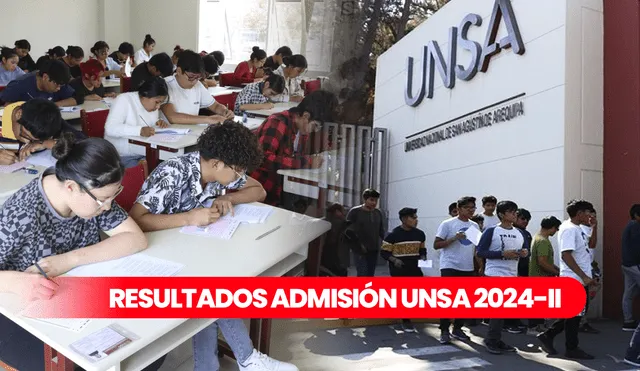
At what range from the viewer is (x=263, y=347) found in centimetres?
179

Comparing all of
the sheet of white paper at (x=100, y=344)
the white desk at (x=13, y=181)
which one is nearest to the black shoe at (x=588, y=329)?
the sheet of white paper at (x=100, y=344)

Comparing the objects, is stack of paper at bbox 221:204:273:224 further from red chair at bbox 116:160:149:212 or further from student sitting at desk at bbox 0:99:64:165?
student sitting at desk at bbox 0:99:64:165

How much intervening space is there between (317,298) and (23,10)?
4.35m

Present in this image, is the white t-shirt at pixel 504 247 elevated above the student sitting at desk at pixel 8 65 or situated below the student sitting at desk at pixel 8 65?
below

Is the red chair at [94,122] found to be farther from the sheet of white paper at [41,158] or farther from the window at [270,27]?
the window at [270,27]

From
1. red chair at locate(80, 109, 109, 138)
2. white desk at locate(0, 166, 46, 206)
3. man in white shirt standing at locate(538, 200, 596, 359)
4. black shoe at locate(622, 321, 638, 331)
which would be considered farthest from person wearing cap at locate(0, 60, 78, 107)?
black shoe at locate(622, 321, 638, 331)

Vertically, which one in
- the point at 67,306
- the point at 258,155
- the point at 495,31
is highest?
the point at 495,31

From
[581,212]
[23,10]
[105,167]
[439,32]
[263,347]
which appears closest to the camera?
[581,212]

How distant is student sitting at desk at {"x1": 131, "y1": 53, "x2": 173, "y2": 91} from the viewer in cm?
359

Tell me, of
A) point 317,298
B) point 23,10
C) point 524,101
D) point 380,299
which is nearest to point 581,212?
point 524,101

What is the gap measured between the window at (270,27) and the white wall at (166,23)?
25 centimetres

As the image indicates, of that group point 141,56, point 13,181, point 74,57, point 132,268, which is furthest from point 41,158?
point 74,57

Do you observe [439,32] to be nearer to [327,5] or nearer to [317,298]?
[327,5]

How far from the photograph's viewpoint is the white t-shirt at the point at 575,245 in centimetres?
95
